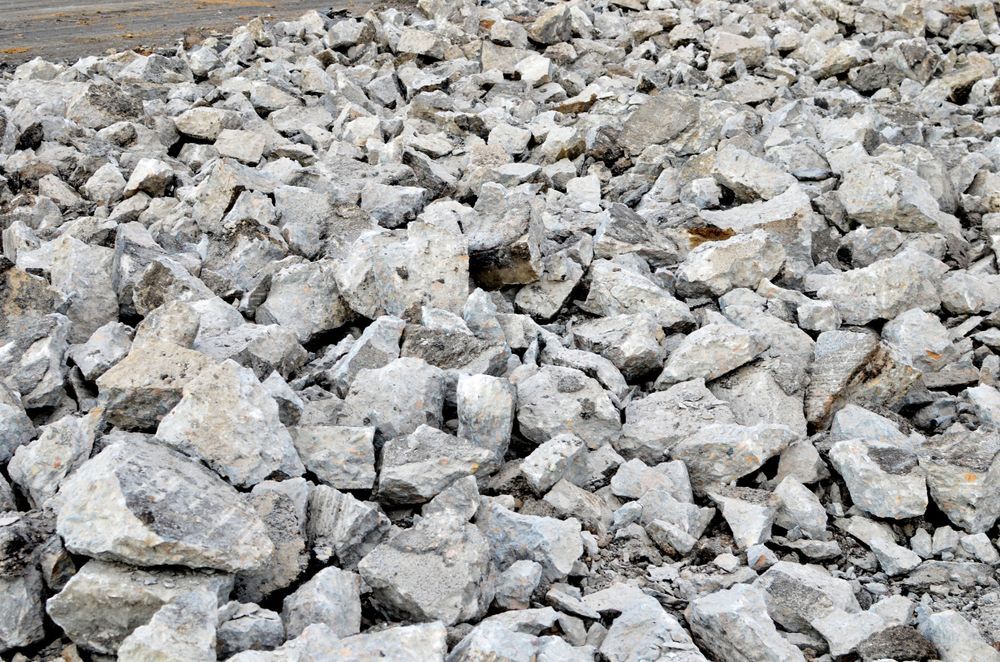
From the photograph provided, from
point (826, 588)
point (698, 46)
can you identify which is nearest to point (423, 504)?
point (826, 588)

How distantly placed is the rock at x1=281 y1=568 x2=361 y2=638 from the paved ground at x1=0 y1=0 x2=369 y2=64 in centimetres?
935

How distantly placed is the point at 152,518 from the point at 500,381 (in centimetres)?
150

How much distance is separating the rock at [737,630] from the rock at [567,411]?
1.03m

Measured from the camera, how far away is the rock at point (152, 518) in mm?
2482

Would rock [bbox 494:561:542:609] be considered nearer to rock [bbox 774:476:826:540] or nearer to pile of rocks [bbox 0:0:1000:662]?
pile of rocks [bbox 0:0:1000:662]

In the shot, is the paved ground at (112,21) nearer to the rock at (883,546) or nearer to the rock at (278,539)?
the rock at (278,539)

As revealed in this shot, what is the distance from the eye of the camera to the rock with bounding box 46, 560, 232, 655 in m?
2.49

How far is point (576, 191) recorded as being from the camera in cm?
623

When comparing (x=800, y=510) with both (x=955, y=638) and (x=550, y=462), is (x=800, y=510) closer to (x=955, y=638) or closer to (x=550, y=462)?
(x=955, y=638)

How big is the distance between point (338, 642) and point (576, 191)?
14.2ft

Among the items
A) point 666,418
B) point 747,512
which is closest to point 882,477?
point 747,512

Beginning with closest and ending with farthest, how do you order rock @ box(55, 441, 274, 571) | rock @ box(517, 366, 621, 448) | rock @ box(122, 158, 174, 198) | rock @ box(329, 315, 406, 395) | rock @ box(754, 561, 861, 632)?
rock @ box(55, 441, 274, 571) → rock @ box(754, 561, 861, 632) → rock @ box(517, 366, 621, 448) → rock @ box(329, 315, 406, 395) → rock @ box(122, 158, 174, 198)

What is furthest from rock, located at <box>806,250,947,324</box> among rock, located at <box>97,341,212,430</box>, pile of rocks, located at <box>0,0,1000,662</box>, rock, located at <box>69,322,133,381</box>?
rock, located at <box>69,322,133,381</box>

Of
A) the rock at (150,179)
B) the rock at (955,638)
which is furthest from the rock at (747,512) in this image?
the rock at (150,179)
